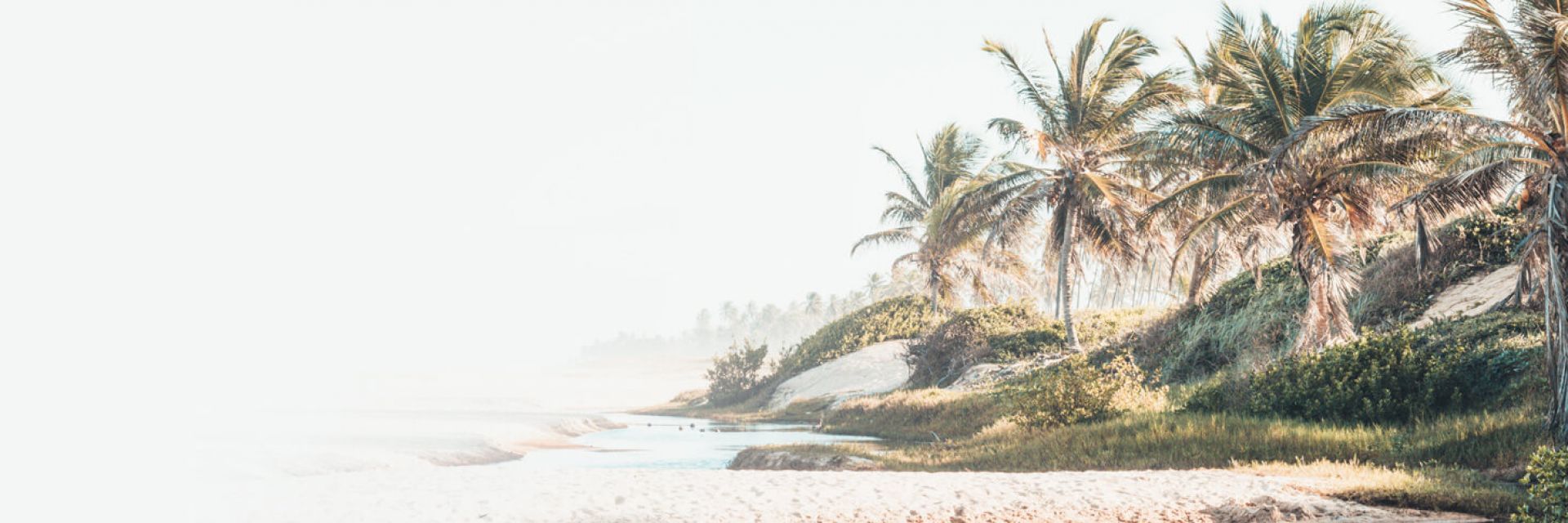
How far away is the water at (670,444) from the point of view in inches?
736

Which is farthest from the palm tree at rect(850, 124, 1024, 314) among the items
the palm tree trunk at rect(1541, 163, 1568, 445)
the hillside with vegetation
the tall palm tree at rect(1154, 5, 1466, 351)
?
the palm tree trunk at rect(1541, 163, 1568, 445)

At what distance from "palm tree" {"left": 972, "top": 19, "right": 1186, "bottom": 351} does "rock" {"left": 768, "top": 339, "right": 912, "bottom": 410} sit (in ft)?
32.0

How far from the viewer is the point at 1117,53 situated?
26047 millimetres

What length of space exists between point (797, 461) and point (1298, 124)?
11270 millimetres

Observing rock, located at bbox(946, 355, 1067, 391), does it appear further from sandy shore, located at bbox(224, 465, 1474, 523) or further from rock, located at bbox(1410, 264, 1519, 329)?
sandy shore, located at bbox(224, 465, 1474, 523)

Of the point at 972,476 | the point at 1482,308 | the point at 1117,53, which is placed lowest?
the point at 972,476

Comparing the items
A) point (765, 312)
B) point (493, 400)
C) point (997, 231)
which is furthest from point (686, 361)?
point (997, 231)

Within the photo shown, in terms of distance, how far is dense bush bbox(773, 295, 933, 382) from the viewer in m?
44.6

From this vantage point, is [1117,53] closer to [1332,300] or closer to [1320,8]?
[1320,8]

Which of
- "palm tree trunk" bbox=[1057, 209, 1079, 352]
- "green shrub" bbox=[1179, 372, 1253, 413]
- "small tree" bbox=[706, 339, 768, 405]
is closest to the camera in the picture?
"green shrub" bbox=[1179, 372, 1253, 413]

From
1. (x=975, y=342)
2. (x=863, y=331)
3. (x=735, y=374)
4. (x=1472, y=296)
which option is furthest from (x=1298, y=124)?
(x=735, y=374)

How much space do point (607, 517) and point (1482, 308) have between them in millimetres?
16710

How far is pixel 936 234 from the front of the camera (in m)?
31.9

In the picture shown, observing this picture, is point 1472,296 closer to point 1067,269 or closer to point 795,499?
point 1067,269
